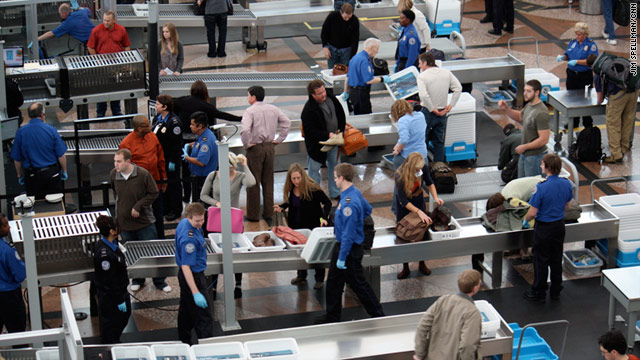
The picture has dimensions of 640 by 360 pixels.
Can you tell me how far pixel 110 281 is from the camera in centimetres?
766

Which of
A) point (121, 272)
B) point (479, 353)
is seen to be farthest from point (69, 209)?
point (479, 353)

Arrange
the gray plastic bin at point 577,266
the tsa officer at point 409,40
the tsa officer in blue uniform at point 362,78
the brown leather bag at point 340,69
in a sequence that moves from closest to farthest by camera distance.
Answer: the gray plastic bin at point 577,266, the tsa officer in blue uniform at point 362,78, the tsa officer at point 409,40, the brown leather bag at point 340,69

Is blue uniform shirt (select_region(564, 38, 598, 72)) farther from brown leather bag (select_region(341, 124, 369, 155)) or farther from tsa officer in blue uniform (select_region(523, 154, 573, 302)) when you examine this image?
tsa officer in blue uniform (select_region(523, 154, 573, 302))

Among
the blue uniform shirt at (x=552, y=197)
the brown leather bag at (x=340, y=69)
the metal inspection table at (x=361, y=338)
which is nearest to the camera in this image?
the metal inspection table at (x=361, y=338)

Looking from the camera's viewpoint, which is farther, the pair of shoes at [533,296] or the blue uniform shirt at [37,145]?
the blue uniform shirt at [37,145]

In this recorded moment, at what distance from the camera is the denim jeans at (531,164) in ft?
32.2

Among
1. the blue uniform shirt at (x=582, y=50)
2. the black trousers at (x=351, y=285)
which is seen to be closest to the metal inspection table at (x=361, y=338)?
the black trousers at (x=351, y=285)

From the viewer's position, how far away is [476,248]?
8.88 meters

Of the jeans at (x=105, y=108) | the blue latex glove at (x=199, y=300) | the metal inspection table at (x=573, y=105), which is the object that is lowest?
the blue latex glove at (x=199, y=300)

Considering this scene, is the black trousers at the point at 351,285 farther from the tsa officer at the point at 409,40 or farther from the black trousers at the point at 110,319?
the tsa officer at the point at 409,40

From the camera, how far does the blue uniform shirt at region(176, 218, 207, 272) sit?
24.8 ft

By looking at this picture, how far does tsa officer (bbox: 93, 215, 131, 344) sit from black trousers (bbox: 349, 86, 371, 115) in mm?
4992

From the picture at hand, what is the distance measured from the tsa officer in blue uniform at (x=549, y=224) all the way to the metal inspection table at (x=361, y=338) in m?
1.47

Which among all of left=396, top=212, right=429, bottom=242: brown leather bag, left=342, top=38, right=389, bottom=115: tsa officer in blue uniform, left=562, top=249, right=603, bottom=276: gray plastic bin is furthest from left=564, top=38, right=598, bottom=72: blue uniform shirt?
left=396, top=212, right=429, bottom=242: brown leather bag
